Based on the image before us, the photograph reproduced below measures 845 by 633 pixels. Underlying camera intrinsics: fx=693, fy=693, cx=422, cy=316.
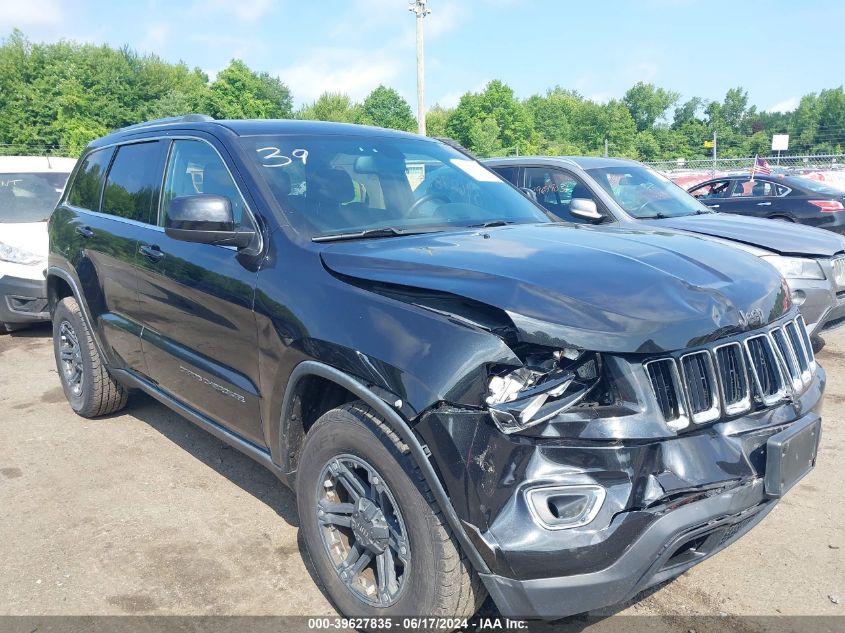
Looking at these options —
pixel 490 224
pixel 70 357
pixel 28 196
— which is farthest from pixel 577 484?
pixel 28 196

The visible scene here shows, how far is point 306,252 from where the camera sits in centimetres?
273

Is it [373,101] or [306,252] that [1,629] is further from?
[373,101]

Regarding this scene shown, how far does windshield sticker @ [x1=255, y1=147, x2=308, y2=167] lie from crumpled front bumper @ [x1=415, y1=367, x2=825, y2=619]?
5.55 ft

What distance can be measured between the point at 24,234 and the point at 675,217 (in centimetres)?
691

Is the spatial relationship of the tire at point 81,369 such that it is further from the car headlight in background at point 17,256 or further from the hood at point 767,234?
the hood at point 767,234

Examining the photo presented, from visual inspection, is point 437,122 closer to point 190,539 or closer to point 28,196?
point 28,196

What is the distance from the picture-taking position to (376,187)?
335 centimetres

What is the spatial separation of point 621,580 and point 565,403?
0.52 m

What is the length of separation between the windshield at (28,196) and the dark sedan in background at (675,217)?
543cm

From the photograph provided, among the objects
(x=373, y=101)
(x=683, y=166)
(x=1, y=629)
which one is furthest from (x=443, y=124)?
(x=1, y=629)

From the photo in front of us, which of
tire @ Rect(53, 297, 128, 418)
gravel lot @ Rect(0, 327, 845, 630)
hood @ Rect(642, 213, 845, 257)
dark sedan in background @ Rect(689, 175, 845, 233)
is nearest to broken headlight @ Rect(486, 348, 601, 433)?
gravel lot @ Rect(0, 327, 845, 630)

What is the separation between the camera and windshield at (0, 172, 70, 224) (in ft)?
26.7

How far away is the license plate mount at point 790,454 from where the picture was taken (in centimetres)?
214

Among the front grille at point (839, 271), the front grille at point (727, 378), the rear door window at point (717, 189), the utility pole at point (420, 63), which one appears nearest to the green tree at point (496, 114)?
the utility pole at point (420, 63)
